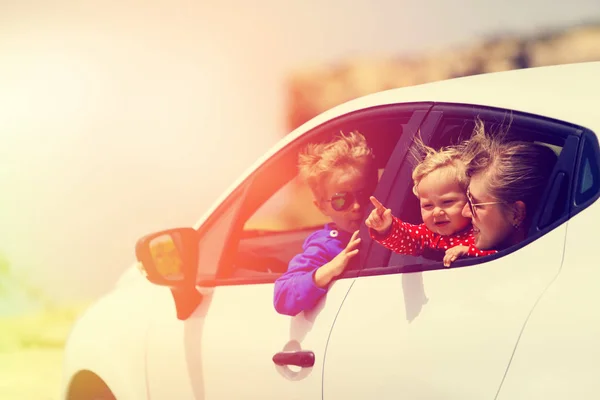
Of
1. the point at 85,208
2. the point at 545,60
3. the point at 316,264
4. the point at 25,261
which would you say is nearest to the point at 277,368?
the point at 316,264

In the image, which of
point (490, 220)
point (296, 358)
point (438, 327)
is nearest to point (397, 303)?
point (438, 327)

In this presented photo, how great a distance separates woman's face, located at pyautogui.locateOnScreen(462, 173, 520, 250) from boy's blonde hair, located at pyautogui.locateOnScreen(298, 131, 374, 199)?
0.54 m

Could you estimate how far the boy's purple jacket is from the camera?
2.36 meters

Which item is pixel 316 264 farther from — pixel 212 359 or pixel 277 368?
A: pixel 212 359

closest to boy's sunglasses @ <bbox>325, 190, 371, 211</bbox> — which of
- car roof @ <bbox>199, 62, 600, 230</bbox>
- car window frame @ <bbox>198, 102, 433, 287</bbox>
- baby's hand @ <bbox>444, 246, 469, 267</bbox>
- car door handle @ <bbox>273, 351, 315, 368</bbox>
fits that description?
car window frame @ <bbox>198, 102, 433, 287</bbox>

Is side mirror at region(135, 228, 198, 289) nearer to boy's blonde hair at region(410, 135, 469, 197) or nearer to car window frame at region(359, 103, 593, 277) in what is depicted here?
car window frame at region(359, 103, 593, 277)

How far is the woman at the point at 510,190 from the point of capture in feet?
6.67

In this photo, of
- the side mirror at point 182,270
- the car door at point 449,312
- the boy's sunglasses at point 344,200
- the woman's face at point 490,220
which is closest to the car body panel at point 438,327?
the car door at point 449,312

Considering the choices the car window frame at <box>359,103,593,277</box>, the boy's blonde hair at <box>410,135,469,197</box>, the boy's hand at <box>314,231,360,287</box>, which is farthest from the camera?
the boy's hand at <box>314,231,360,287</box>

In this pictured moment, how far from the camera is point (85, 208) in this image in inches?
413

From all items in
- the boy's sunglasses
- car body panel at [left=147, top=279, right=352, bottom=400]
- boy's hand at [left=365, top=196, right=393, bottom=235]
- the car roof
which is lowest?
car body panel at [left=147, top=279, right=352, bottom=400]

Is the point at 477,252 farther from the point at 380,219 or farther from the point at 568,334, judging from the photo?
the point at 568,334

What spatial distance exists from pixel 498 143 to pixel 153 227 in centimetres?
873

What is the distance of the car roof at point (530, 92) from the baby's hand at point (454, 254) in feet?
1.18
